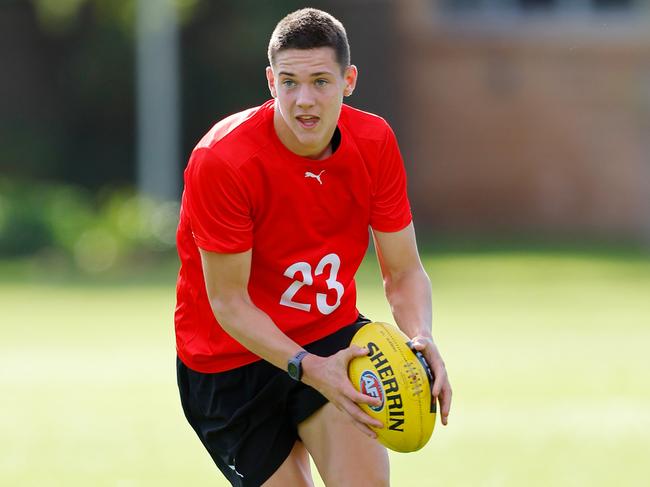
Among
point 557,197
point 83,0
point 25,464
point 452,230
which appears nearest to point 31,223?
point 83,0

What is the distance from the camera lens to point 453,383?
39.9 feet

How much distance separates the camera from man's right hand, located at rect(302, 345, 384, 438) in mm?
5136

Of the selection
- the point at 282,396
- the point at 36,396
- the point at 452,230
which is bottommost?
the point at 452,230

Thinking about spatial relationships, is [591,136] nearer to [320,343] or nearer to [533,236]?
[533,236]

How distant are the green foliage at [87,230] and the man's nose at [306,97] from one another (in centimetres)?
1948

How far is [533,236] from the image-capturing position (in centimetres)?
3028

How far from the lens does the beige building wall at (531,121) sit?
30906mm

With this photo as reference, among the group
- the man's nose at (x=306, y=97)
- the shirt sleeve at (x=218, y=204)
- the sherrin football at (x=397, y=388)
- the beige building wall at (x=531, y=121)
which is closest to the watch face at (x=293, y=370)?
the sherrin football at (x=397, y=388)

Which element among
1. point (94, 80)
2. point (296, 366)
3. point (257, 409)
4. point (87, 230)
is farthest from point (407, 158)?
point (296, 366)

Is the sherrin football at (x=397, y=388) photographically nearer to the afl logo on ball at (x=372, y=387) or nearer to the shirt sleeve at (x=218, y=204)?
the afl logo on ball at (x=372, y=387)

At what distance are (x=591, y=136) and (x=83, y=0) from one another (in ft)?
41.2

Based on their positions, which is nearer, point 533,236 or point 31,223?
point 31,223

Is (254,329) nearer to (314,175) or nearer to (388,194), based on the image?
(314,175)

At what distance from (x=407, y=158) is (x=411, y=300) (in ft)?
87.2
